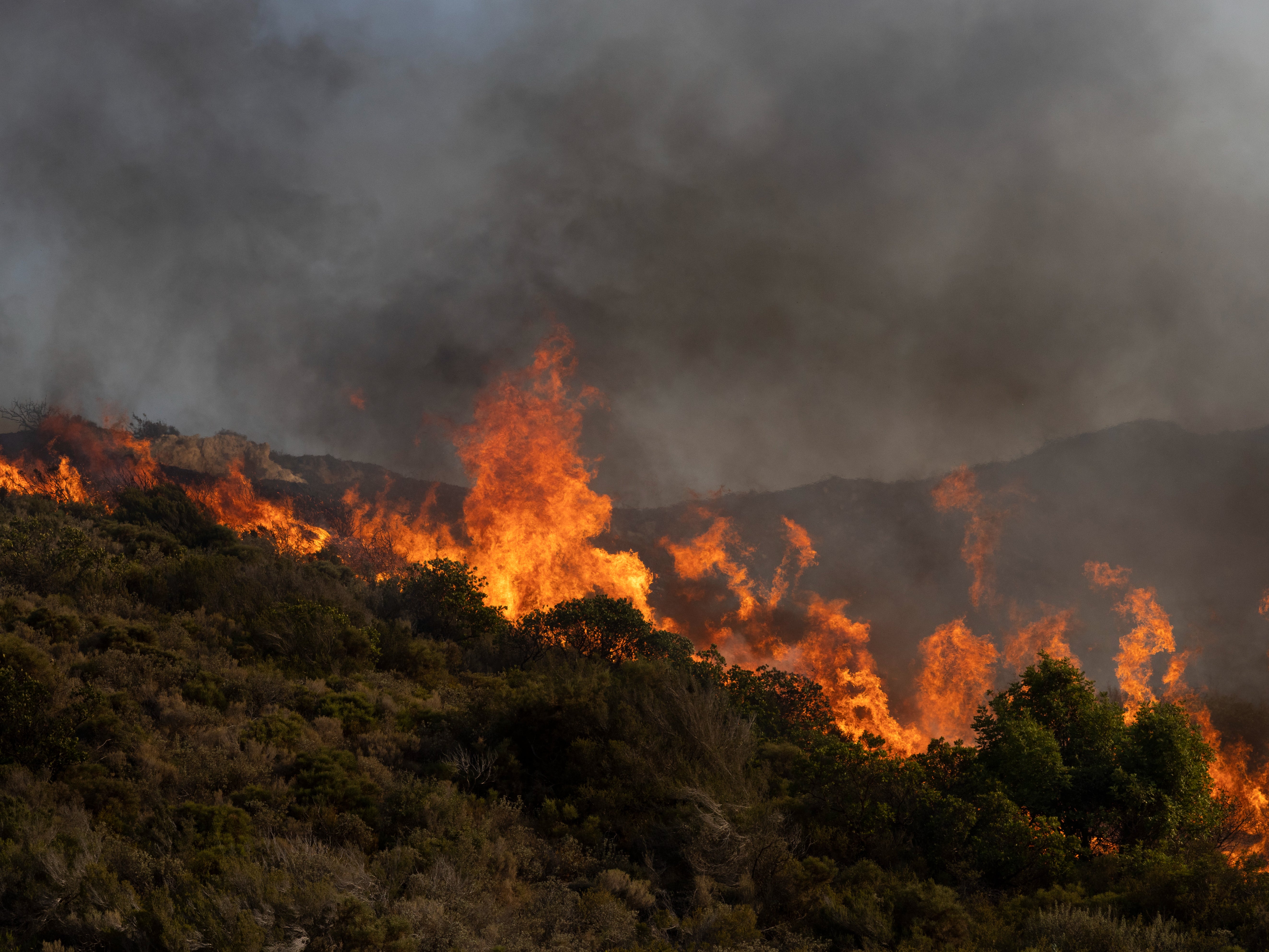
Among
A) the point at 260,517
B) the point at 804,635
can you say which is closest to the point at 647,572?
the point at 804,635

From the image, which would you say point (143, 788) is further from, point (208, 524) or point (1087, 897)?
point (208, 524)

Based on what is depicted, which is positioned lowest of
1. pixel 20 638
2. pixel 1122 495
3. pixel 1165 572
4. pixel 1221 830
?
A: pixel 1221 830

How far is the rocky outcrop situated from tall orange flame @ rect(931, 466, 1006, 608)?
88.0 meters

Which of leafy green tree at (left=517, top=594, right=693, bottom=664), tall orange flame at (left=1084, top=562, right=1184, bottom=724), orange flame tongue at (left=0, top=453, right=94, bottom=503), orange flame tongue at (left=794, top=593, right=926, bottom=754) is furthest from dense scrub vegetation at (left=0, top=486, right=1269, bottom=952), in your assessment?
tall orange flame at (left=1084, top=562, right=1184, bottom=724)

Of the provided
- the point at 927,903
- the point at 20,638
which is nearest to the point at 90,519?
the point at 20,638

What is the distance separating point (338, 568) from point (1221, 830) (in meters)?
40.5

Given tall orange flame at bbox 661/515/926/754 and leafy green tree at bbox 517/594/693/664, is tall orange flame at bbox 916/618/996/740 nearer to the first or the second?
tall orange flame at bbox 661/515/926/754

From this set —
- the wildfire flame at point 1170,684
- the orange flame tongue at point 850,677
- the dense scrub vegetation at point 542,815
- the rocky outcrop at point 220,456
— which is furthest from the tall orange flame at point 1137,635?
the rocky outcrop at point 220,456

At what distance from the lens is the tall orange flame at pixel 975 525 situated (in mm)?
80250

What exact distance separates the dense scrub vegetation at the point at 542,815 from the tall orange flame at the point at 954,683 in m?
35.6

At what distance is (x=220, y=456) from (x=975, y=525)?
327ft

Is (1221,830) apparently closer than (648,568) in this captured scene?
Yes

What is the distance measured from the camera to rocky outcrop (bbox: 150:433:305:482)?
80688 millimetres

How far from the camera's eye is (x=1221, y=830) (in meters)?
14.7
